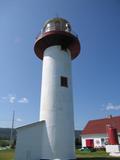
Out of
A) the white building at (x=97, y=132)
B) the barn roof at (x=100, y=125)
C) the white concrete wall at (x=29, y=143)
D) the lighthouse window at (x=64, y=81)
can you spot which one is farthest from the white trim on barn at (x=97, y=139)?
the white concrete wall at (x=29, y=143)

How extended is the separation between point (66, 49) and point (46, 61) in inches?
76.0

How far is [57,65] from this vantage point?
13852 mm

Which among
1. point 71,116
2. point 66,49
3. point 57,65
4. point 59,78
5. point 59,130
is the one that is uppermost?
point 66,49

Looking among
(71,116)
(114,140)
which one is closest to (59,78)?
(71,116)

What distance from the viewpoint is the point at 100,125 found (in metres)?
33.4

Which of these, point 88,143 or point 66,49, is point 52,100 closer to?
point 66,49

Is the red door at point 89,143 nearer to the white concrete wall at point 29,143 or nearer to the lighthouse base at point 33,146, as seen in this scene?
the lighthouse base at point 33,146

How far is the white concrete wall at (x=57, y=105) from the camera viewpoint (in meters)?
11.9

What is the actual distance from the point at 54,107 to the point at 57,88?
55.0 inches

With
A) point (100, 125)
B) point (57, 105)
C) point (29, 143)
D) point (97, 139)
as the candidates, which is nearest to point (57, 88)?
point (57, 105)

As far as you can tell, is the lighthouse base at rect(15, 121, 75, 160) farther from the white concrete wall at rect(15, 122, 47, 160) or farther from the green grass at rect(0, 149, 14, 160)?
the green grass at rect(0, 149, 14, 160)

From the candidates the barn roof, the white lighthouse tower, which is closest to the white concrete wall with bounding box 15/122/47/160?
the white lighthouse tower

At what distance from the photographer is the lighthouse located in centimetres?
1180

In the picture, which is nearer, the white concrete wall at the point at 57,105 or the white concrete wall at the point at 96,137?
the white concrete wall at the point at 57,105
